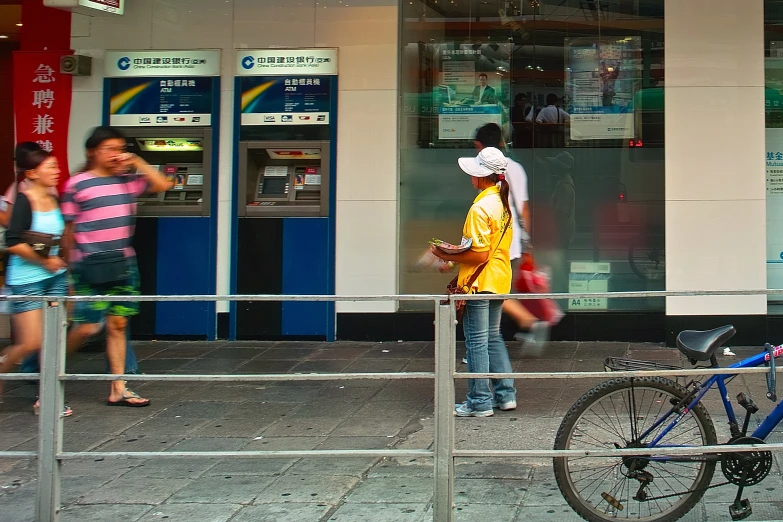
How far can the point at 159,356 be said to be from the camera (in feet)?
27.7

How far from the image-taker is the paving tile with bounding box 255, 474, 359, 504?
4695mm

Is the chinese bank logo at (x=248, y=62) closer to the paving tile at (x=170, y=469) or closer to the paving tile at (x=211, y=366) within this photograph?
the paving tile at (x=211, y=366)

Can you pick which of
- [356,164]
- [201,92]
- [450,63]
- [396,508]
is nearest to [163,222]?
[201,92]

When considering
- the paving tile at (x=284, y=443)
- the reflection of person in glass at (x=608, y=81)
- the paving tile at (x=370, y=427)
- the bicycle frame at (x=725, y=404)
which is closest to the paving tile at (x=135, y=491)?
the paving tile at (x=284, y=443)

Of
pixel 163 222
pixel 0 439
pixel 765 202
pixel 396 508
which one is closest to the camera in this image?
pixel 396 508

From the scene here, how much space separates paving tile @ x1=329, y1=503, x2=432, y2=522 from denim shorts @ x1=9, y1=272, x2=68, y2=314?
2811mm

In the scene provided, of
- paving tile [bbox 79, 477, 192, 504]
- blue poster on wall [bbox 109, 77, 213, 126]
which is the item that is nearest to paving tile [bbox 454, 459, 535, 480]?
paving tile [bbox 79, 477, 192, 504]

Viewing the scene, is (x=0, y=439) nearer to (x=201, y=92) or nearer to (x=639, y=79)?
(x=201, y=92)

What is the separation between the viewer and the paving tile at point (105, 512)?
447 centimetres

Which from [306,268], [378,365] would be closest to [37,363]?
[378,365]

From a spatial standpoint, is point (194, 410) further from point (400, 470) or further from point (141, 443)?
point (400, 470)

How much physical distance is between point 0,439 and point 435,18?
551 cm

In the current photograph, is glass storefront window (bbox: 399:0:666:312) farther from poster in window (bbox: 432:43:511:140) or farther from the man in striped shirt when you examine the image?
the man in striped shirt

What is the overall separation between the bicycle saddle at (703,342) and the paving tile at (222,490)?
224 cm
